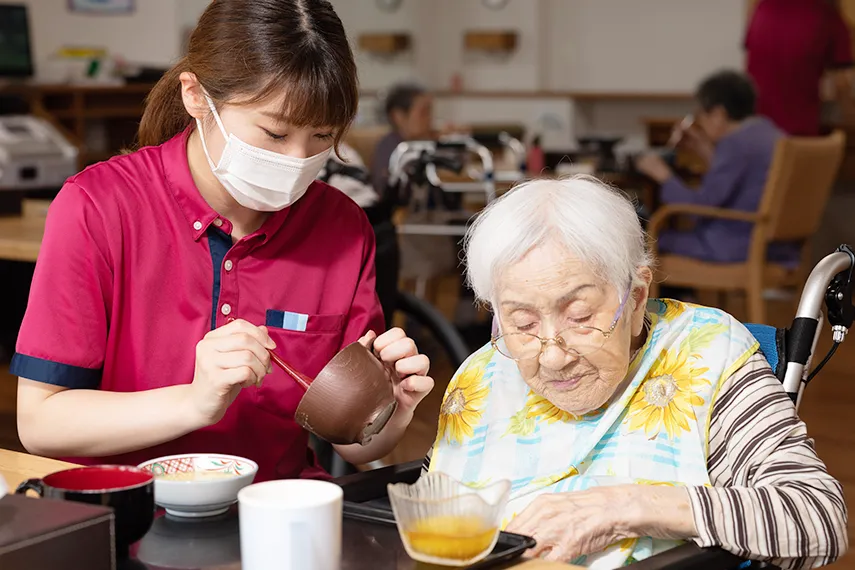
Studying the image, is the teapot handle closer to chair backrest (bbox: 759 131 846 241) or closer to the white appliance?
the white appliance

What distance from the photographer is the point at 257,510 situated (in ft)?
3.21

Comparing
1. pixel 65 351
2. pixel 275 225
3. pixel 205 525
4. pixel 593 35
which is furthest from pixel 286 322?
pixel 593 35

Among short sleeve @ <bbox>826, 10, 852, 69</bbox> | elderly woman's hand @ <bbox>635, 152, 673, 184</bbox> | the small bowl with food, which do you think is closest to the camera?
the small bowl with food

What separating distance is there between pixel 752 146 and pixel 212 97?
367cm

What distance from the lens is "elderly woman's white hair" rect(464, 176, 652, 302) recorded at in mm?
1449

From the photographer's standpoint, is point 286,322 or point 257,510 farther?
point 286,322

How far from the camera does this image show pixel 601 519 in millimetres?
1312

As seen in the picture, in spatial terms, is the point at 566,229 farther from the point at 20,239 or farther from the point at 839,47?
the point at 839,47

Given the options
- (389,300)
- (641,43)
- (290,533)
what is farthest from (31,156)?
(641,43)

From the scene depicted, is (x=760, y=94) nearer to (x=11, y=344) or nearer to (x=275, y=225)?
(x=11, y=344)

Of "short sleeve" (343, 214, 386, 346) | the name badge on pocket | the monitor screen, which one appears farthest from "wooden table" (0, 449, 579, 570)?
the monitor screen

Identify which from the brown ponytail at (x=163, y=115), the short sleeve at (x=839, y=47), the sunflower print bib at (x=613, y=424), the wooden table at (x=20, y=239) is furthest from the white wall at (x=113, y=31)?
the sunflower print bib at (x=613, y=424)

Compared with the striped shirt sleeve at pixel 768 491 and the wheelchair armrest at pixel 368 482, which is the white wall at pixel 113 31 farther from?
the striped shirt sleeve at pixel 768 491

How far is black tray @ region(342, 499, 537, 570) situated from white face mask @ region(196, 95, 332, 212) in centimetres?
54
